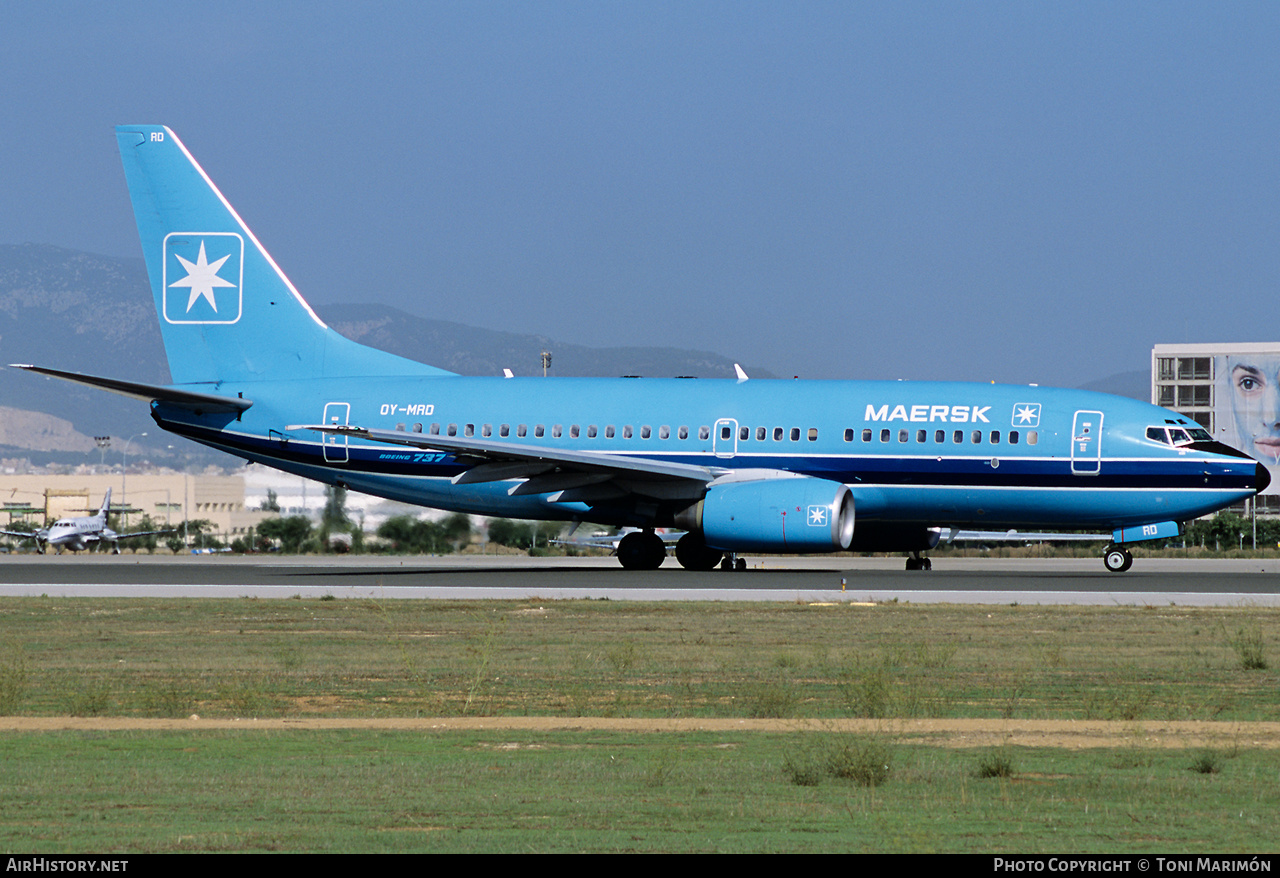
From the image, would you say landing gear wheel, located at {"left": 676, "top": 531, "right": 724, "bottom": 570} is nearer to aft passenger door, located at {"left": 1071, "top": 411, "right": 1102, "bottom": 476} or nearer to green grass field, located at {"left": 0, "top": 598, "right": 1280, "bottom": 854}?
aft passenger door, located at {"left": 1071, "top": 411, "right": 1102, "bottom": 476}

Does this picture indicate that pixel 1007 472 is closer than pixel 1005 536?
Yes

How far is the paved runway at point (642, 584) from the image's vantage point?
2723cm

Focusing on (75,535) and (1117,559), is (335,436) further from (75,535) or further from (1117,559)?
(75,535)

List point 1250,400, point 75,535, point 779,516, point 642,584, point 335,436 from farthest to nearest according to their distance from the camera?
1. point 1250,400
2. point 75,535
3. point 335,436
4. point 779,516
5. point 642,584

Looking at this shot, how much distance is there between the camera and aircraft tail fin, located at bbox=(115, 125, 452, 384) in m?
39.2

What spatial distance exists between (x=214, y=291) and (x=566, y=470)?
11.4m

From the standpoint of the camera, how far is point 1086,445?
33156mm

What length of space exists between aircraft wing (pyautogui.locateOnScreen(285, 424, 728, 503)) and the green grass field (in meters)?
10.7

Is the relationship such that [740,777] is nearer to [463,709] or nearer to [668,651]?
[463,709]

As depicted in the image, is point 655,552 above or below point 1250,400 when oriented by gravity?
below

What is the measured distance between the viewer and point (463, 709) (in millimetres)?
14266

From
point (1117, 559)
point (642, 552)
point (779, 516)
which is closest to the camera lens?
point (779, 516)

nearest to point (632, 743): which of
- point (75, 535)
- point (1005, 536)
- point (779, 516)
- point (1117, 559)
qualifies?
point (779, 516)

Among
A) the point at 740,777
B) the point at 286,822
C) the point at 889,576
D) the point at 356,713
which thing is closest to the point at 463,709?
the point at 356,713
